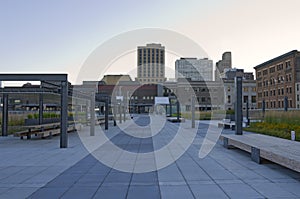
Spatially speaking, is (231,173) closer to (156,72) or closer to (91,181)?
(91,181)

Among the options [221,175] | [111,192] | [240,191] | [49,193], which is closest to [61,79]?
[49,193]

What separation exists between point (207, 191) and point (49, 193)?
3.02m

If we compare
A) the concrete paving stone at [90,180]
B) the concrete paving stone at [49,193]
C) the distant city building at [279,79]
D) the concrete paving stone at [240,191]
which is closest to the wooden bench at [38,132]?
the concrete paving stone at [90,180]

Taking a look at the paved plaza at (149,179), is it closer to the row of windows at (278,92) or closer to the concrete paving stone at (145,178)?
the concrete paving stone at (145,178)

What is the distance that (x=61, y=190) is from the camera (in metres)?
6.27

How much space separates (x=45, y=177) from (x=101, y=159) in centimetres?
282

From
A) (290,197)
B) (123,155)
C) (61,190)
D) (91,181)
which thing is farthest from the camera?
(123,155)

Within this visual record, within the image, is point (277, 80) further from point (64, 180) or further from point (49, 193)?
point (49, 193)

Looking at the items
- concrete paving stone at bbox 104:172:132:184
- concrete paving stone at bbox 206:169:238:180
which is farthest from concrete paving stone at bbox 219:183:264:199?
concrete paving stone at bbox 104:172:132:184

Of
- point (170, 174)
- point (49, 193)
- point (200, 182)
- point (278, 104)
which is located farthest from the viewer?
point (278, 104)

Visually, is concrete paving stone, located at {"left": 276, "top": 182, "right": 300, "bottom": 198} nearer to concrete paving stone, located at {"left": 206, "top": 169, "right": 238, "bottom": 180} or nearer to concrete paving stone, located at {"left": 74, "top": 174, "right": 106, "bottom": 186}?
concrete paving stone, located at {"left": 206, "top": 169, "right": 238, "bottom": 180}

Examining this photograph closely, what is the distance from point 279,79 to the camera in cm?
7375

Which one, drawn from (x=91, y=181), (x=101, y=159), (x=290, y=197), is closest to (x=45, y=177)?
(x=91, y=181)

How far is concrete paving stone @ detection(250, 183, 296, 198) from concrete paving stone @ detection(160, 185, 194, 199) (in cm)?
136
